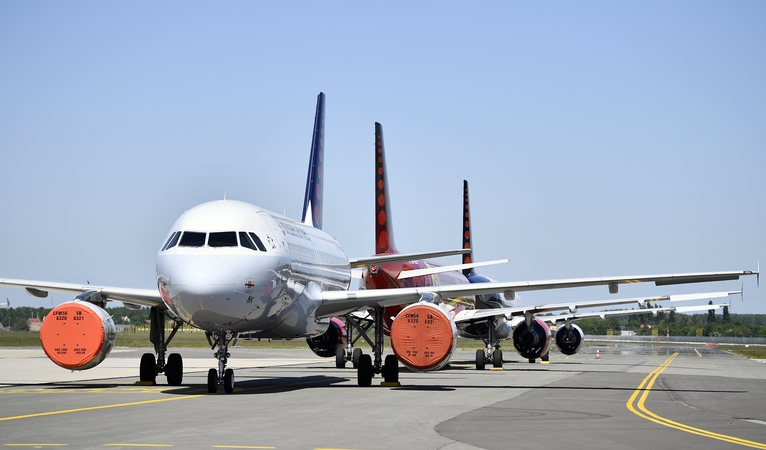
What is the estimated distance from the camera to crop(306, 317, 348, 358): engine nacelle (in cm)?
3584

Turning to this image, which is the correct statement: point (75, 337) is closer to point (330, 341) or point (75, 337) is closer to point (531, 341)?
point (330, 341)

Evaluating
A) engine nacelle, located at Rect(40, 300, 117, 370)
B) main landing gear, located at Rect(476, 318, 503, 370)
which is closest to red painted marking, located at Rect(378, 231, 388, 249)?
main landing gear, located at Rect(476, 318, 503, 370)

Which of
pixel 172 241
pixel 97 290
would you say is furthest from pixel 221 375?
pixel 97 290

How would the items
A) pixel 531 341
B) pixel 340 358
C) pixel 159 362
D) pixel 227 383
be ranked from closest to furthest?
pixel 227 383 < pixel 159 362 < pixel 340 358 < pixel 531 341

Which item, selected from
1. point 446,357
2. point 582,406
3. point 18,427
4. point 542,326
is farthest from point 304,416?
point 542,326

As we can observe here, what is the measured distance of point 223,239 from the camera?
20578mm

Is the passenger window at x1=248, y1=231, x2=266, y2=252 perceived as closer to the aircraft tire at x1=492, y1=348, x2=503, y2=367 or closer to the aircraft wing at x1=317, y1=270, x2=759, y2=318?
the aircraft wing at x1=317, y1=270, x2=759, y2=318

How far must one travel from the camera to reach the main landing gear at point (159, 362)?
2359 centimetres

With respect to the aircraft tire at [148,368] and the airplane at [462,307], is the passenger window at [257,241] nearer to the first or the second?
the aircraft tire at [148,368]

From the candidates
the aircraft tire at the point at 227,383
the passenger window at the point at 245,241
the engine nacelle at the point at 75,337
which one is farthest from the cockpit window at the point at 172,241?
the aircraft tire at the point at 227,383

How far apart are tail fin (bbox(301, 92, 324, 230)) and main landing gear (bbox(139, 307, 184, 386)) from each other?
959 cm

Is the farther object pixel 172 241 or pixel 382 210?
pixel 382 210

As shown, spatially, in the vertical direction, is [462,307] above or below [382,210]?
below

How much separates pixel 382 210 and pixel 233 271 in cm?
1754
